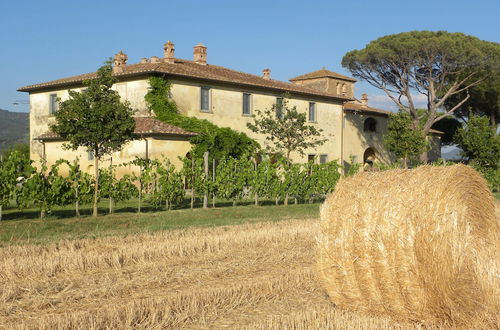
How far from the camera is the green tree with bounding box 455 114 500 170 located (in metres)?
33.5

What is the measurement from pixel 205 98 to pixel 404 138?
11.5 m

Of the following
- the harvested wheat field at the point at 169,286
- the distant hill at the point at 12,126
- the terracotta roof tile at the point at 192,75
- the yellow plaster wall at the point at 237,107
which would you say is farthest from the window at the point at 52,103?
the distant hill at the point at 12,126

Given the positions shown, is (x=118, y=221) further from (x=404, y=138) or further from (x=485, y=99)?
A: (x=485, y=99)

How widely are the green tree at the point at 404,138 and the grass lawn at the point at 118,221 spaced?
1613 cm

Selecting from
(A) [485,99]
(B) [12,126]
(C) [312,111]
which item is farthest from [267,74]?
(B) [12,126]

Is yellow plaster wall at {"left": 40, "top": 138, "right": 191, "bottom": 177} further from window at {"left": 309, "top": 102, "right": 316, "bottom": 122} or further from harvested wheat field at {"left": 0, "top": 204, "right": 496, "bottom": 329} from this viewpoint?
harvested wheat field at {"left": 0, "top": 204, "right": 496, "bottom": 329}

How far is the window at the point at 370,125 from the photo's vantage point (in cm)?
4091

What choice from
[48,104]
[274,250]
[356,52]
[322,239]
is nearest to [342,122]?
[356,52]

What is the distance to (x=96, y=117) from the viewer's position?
1627 cm

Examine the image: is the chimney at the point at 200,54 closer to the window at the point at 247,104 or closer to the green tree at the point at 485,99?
the window at the point at 247,104

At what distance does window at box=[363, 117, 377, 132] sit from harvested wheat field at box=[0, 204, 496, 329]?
30.5m

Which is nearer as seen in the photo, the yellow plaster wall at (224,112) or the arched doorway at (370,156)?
the yellow plaster wall at (224,112)

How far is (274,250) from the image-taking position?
34.1ft

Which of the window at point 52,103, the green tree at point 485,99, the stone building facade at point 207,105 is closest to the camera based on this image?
the stone building facade at point 207,105
